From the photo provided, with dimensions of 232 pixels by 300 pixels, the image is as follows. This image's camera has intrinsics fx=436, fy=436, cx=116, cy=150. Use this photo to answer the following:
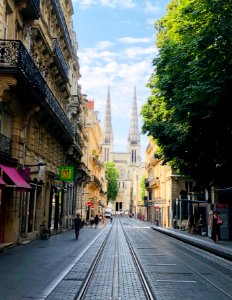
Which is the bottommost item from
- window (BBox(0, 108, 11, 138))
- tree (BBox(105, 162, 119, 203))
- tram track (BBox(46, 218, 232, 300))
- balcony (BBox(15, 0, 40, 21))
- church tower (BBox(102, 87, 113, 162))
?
tram track (BBox(46, 218, 232, 300))

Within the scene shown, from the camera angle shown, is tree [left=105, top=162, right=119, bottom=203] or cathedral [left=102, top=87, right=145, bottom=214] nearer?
tree [left=105, top=162, right=119, bottom=203]

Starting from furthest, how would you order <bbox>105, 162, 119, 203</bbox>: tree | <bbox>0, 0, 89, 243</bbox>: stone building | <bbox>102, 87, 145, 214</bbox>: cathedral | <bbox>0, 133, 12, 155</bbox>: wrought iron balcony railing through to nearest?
1. <bbox>102, 87, 145, 214</bbox>: cathedral
2. <bbox>105, 162, 119, 203</bbox>: tree
3. <bbox>0, 133, 12, 155</bbox>: wrought iron balcony railing
4. <bbox>0, 0, 89, 243</bbox>: stone building

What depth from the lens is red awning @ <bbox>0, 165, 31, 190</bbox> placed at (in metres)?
16.2

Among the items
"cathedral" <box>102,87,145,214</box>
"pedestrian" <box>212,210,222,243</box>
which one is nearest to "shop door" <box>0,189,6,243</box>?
"pedestrian" <box>212,210,222,243</box>

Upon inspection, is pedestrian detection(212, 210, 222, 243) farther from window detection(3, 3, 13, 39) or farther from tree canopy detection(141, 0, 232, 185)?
window detection(3, 3, 13, 39)

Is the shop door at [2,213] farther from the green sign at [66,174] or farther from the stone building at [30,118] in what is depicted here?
the green sign at [66,174]

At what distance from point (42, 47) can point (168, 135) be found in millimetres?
8687

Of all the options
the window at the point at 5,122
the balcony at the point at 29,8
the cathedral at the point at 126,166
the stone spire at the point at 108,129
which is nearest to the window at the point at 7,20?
the balcony at the point at 29,8

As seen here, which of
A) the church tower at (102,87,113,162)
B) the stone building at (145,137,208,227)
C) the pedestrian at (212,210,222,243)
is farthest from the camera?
the church tower at (102,87,113,162)

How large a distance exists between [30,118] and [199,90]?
9458 millimetres

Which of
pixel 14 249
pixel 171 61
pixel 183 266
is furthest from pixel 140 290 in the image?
pixel 171 61

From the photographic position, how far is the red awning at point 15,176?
16.2 m

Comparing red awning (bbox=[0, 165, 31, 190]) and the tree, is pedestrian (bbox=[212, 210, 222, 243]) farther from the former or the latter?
the tree

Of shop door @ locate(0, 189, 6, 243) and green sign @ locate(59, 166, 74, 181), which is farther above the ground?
green sign @ locate(59, 166, 74, 181)
